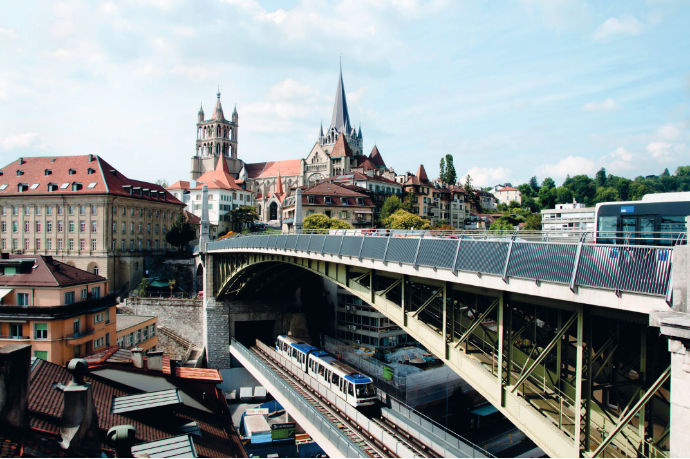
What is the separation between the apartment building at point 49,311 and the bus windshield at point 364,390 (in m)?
17.6

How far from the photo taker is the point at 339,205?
2894 inches

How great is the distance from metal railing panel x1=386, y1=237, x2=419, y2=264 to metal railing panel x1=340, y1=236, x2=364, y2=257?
2574mm

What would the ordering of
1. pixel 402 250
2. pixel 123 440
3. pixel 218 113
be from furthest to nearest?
pixel 218 113 → pixel 402 250 → pixel 123 440

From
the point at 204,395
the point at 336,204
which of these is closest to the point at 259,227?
the point at 336,204

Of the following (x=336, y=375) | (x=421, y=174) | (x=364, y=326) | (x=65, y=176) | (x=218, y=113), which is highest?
(x=218, y=113)

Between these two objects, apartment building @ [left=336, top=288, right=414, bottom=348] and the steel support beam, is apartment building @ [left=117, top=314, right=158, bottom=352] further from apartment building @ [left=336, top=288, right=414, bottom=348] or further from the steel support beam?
the steel support beam

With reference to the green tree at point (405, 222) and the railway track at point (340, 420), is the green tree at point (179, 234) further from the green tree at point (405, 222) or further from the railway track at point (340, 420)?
the railway track at point (340, 420)

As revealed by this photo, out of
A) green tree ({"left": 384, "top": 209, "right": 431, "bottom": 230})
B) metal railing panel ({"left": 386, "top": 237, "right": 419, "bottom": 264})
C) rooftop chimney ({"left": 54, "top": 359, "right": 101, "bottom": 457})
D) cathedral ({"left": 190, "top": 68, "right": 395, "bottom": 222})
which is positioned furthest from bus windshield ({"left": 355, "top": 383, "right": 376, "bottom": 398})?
cathedral ({"left": 190, "top": 68, "right": 395, "bottom": 222})

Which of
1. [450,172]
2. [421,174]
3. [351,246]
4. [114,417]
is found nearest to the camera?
[114,417]

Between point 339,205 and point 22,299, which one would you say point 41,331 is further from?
point 339,205

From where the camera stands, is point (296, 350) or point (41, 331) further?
point (296, 350)

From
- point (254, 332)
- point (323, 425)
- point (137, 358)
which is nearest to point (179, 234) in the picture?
point (254, 332)

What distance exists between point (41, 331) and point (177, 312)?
2390 cm

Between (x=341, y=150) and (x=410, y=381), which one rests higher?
(x=341, y=150)
